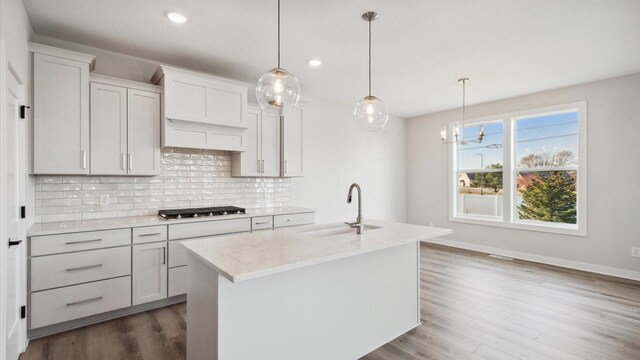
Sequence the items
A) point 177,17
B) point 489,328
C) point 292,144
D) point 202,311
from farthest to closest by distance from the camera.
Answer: point 292,144
point 489,328
point 177,17
point 202,311

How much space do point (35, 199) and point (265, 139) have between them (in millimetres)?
2403

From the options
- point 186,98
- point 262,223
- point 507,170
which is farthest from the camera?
point 507,170

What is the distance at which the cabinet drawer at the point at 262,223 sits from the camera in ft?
12.3

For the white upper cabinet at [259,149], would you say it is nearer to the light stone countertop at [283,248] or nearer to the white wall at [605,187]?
the light stone countertop at [283,248]

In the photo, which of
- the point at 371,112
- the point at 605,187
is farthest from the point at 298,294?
the point at 605,187

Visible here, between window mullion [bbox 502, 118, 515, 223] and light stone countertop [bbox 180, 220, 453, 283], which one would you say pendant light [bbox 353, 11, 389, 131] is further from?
window mullion [bbox 502, 118, 515, 223]

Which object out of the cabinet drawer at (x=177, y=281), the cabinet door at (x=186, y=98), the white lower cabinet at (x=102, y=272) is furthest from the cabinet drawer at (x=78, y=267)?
the cabinet door at (x=186, y=98)

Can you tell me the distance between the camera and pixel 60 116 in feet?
9.09

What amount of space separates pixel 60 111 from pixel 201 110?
3.96 feet

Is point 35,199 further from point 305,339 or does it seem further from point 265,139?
point 305,339

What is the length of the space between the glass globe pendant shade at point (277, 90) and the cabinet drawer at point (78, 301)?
2.16 m

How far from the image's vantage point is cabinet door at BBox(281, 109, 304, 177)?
14.3 ft

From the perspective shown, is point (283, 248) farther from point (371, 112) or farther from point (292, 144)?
point (292, 144)

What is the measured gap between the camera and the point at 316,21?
107 inches
